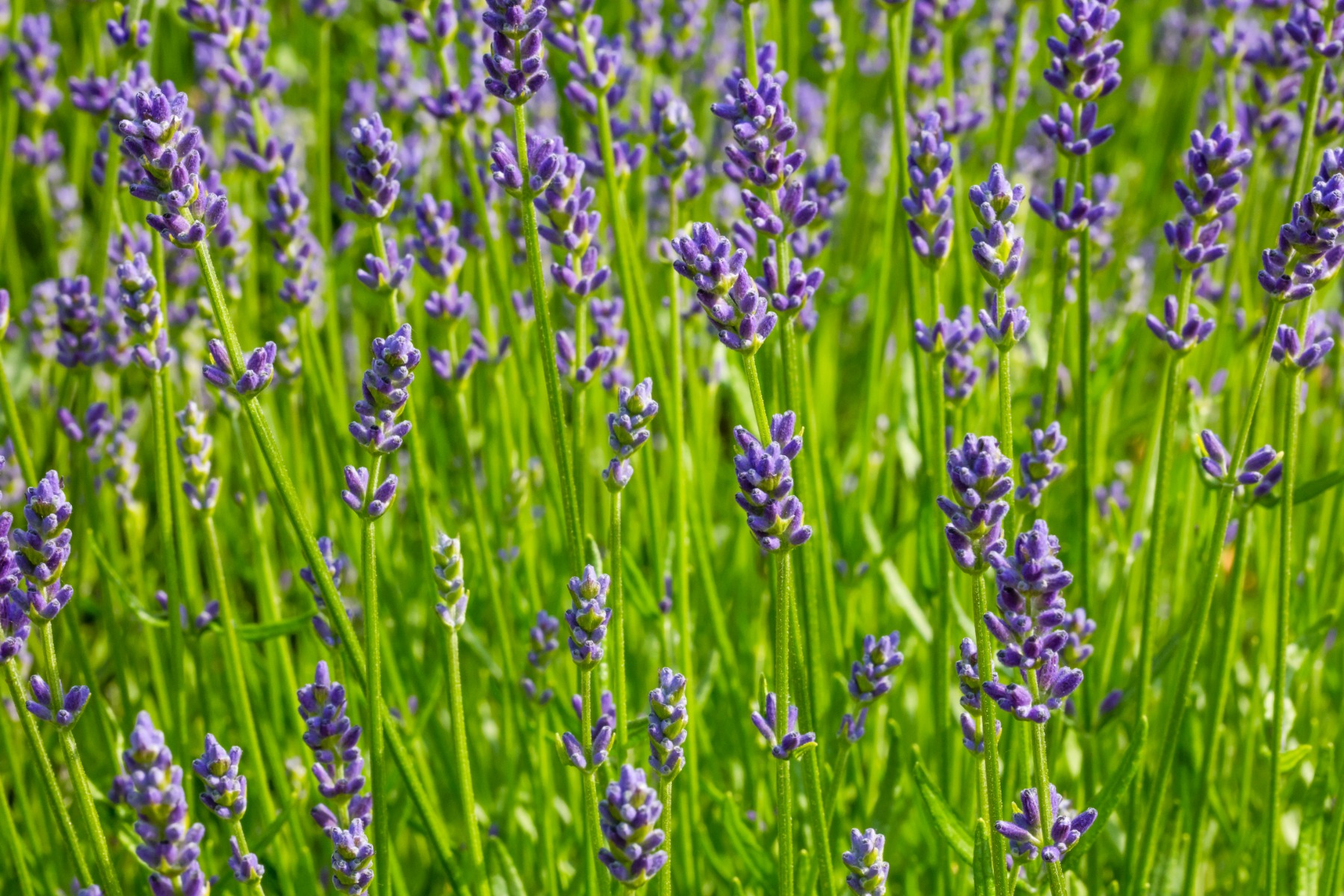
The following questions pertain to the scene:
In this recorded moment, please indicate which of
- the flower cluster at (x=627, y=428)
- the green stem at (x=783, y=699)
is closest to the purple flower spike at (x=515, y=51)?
the flower cluster at (x=627, y=428)

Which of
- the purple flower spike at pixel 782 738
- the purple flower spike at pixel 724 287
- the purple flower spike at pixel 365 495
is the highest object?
the purple flower spike at pixel 724 287

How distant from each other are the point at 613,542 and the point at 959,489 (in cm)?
→ 43

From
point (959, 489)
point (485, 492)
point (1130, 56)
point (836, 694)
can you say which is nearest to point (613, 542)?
point (959, 489)

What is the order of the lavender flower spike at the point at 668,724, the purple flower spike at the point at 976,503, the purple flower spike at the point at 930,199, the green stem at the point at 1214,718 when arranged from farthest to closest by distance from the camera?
the green stem at the point at 1214,718, the purple flower spike at the point at 930,199, the lavender flower spike at the point at 668,724, the purple flower spike at the point at 976,503

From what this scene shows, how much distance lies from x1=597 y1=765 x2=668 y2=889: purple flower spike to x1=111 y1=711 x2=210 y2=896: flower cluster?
1.15ft

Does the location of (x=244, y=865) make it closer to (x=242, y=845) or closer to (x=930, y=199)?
(x=242, y=845)

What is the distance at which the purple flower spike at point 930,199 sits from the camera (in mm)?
1584

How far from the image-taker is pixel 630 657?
2.24 metres

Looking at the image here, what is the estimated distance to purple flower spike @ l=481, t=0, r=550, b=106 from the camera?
1346 millimetres

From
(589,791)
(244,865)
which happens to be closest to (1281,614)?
(589,791)

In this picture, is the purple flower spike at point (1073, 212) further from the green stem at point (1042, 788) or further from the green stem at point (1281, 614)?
the green stem at point (1042, 788)

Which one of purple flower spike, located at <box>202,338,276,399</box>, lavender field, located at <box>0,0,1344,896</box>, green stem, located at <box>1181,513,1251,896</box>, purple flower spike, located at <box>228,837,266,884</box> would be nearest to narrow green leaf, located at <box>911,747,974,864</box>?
lavender field, located at <box>0,0,1344,896</box>

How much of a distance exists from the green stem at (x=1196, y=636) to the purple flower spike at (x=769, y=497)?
57 centimetres

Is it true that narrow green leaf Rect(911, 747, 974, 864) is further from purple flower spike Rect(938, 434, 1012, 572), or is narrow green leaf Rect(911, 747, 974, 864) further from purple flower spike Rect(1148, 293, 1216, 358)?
purple flower spike Rect(1148, 293, 1216, 358)
